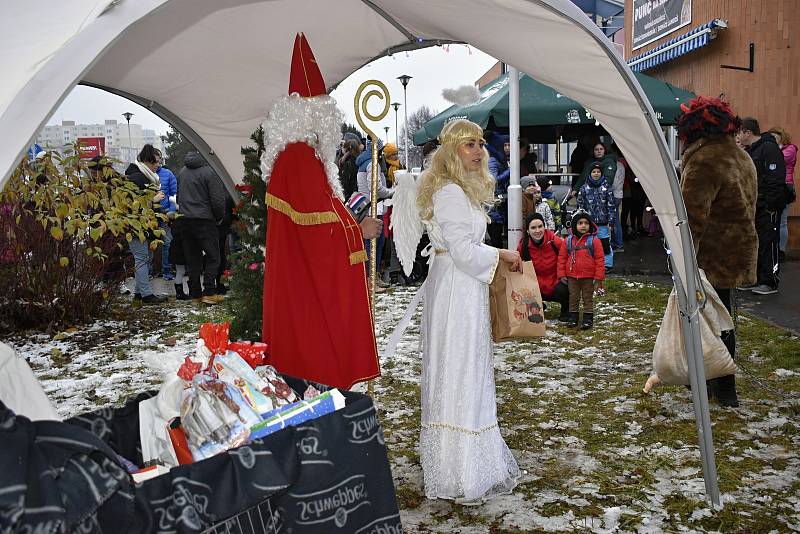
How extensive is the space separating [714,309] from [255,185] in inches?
135

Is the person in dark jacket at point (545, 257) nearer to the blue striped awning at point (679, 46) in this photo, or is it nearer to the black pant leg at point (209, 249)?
the black pant leg at point (209, 249)

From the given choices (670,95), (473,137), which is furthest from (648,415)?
(670,95)

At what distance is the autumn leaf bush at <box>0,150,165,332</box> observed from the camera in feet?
23.9

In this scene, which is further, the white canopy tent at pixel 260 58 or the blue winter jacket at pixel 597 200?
the blue winter jacket at pixel 597 200

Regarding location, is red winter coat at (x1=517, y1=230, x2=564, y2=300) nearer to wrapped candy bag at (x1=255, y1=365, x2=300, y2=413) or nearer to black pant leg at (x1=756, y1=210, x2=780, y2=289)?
black pant leg at (x1=756, y1=210, x2=780, y2=289)

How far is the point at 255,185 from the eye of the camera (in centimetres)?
531

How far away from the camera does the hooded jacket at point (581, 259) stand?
23.8 ft

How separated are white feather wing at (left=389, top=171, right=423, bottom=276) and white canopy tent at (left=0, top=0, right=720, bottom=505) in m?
0.90

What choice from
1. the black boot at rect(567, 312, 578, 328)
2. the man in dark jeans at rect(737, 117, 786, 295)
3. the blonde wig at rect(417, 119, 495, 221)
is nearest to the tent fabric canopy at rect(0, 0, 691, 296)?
the blonde wig at rect(417, 119, 495, 221)

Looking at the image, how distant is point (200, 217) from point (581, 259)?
4993mm

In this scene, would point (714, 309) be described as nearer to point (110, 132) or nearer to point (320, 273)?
point (320, 273)

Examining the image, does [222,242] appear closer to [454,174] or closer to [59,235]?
[59,235]

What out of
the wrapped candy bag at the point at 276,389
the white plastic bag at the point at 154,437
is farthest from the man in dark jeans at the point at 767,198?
the white plastic bag at the point at 154,437

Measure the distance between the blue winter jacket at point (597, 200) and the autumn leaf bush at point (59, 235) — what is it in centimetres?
638
